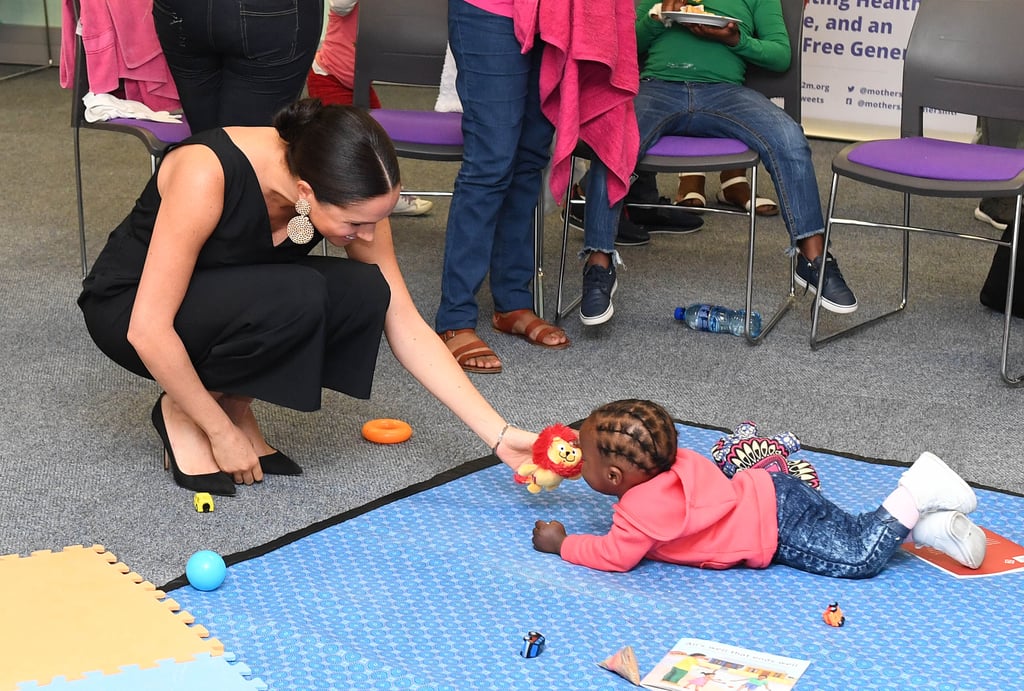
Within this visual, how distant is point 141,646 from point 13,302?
1.90 m

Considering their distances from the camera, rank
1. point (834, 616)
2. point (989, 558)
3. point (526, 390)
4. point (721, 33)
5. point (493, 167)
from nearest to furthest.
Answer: point (834, 616) → point (989, 558) → point (526, 390) → point (493, 167) → point (721, 33)

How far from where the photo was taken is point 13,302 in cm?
338

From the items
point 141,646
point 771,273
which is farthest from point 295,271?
point 771,273

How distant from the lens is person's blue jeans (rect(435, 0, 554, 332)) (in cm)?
293

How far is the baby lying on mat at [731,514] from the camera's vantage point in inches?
77.9

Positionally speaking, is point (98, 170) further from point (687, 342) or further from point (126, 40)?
point (687, 342)

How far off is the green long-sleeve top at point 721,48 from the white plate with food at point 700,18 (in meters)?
0.09

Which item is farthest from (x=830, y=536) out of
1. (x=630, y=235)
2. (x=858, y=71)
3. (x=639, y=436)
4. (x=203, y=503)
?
(x=858, y=71)

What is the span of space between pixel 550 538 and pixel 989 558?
0.74 metres

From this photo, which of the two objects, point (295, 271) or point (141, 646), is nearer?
point (141, 646)

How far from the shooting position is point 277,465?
7.94 ft

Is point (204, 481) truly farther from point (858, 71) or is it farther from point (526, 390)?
point (858, 71)

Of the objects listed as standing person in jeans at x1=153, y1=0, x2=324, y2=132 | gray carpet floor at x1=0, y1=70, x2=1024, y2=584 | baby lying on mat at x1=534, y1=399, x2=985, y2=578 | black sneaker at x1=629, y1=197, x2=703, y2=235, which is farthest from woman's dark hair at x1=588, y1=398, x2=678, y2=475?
black sneaker at x1=629, y1=197, x2=703, y2=235

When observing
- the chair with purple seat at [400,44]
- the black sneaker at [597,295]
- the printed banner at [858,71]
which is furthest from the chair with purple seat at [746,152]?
the printed banner at [858,71]
